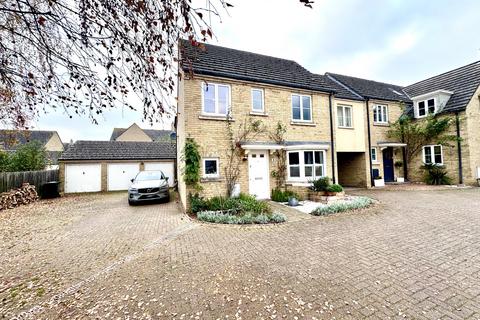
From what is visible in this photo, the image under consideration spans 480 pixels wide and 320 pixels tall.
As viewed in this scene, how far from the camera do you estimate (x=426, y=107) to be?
686 inches

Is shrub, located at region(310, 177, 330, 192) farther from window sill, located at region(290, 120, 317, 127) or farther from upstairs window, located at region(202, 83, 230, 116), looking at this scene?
upstairs window, located at region(202, 83, 230, 116)

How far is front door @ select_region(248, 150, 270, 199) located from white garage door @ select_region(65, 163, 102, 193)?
1538 centimetres

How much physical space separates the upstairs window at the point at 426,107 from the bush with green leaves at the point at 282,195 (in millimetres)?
13981

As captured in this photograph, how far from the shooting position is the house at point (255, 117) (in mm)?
10508

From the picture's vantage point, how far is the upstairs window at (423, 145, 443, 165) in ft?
53.3

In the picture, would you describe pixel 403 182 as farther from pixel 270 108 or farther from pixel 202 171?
pixel 202 171

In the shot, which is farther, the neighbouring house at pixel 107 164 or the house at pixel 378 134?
→ the neighbouring house at pixel 107 164

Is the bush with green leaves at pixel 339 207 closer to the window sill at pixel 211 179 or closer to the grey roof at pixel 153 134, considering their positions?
the window sill at pixel 211 179

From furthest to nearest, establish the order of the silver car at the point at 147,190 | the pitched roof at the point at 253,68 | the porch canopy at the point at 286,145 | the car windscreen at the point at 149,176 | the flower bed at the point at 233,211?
the car windscreen at the point at 149,176, the silver car at the point at 147,190, the pitched roof at the point at 253,68, the porch canopy at the point at 286,145, the flower bed at the point at 233,211

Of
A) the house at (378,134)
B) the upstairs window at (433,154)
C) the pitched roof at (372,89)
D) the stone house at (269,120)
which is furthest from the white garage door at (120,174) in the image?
the upstairs window at (433,154)

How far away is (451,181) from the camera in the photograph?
50.7ft

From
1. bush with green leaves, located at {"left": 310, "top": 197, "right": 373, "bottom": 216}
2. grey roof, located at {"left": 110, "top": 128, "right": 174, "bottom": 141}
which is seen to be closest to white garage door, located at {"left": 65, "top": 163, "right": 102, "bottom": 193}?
bush with green leaves, located at {"left": 310, "top": 197, "right": 373, "bottom": 216}

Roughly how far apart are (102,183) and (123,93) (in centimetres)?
1940

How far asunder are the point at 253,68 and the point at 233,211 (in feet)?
26.9
